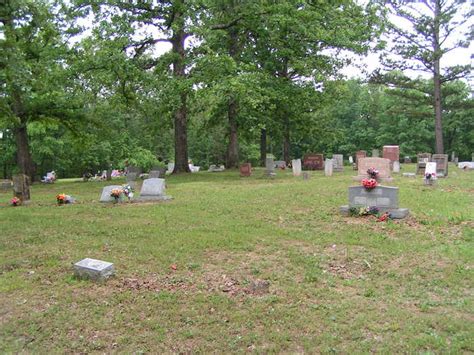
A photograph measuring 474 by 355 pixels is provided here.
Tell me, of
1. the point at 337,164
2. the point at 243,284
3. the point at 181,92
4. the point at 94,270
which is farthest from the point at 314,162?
the point at 94,270

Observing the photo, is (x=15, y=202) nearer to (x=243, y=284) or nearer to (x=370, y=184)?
(x=243, y=284)

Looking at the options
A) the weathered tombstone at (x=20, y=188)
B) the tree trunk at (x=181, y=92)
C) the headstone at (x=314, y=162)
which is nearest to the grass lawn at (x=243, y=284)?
the weathered tombstone at (x=20, y=188)

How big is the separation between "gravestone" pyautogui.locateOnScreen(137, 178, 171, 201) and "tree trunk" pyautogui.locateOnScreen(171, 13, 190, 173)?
5.21 meters

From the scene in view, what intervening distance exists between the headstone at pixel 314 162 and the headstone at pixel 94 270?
22011 millimetres

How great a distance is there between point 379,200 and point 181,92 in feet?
34.1

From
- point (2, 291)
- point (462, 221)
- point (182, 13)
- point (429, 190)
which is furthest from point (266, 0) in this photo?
point (2, 291)

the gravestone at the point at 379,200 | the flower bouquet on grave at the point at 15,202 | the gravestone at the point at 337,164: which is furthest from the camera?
the gravestone at the point at 337,164

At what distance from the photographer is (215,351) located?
403 cm

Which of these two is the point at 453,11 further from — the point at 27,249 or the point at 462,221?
the point at 27,249

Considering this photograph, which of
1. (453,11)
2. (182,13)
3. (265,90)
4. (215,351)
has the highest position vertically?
(453,11)

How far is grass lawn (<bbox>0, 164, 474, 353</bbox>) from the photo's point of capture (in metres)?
4.22

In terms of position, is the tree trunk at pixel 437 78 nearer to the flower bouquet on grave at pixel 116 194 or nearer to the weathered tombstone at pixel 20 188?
the flower bouquet on grave at pixel 116 194

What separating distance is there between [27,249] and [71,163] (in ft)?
101

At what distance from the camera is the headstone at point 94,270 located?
18.7ft
